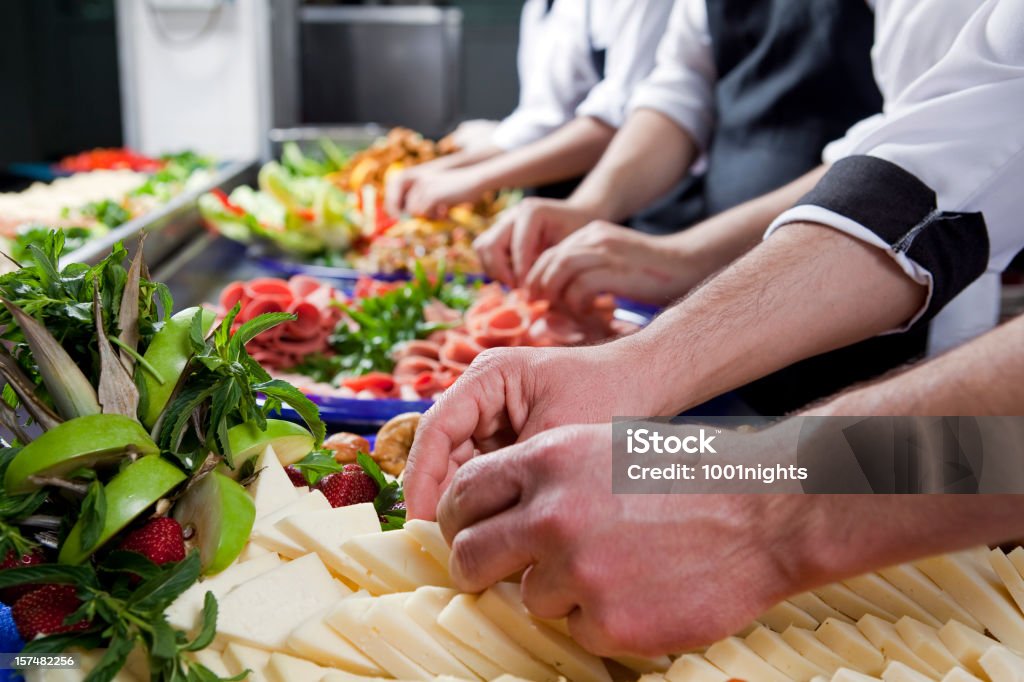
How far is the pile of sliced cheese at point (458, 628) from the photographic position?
2.72ft

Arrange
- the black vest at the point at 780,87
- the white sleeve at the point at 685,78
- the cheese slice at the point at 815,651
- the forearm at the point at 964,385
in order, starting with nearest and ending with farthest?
the forearm at the point at 964,385
the cheese slice at the point at 815,651
the black vest at the point at 780,87
the white sleeve at the point at 685,78

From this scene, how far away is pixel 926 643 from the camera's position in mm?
878

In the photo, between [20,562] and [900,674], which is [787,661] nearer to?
[900,674]

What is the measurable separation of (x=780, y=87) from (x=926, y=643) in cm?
161

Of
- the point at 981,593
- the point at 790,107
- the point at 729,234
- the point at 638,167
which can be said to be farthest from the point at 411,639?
the point at 638,167

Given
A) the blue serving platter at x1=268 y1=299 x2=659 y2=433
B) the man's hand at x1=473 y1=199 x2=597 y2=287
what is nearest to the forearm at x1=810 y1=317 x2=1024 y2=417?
the blue serving platter at x1=268 y1=299 x2=659 y2=433

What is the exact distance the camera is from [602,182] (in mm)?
2502

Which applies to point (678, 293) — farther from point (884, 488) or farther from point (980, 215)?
point (884, 488)

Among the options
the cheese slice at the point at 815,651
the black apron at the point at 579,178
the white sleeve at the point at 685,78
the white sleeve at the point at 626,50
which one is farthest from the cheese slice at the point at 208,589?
the black apron at the point at 579,178

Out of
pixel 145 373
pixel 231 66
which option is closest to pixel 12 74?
pixel 231 66

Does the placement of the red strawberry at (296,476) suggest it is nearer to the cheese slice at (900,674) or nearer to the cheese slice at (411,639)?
the cheese slice at (411,639)

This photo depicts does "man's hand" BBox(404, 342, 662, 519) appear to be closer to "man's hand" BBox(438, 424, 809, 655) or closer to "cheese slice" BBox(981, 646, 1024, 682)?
"man's hand" BBox(438, 424, 809, 655)

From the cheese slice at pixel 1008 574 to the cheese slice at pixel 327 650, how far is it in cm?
65

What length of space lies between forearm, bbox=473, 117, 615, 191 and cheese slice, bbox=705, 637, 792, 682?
2.26m
